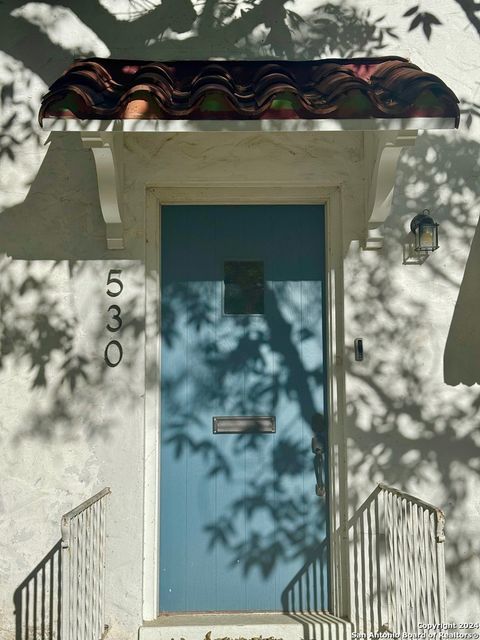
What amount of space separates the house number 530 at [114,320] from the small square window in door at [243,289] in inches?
25.3

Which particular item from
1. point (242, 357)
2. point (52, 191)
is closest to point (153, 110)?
point (52, 191)

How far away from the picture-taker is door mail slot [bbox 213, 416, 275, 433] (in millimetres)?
4160

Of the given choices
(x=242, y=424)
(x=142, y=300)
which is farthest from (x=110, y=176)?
(x=242, y=424)

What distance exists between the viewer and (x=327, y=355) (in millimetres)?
4219

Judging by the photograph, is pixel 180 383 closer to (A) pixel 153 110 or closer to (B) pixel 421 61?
(A) pixel 153 110

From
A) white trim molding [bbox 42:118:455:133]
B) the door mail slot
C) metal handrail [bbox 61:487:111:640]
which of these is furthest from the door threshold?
white trim molding [bbox 42:118:455:133]

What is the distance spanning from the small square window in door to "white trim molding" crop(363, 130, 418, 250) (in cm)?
68

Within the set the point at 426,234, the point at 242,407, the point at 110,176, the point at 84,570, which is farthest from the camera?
the point at 242,407

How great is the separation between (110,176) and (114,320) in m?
0.83

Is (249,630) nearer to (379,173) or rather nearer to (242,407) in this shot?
(242,407)

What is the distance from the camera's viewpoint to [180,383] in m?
4.20

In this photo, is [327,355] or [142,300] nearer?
[142,300]

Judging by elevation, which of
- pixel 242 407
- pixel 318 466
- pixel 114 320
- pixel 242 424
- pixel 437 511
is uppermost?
pixel 114 320

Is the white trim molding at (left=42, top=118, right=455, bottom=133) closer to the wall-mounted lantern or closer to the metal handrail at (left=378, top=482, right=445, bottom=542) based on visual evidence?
the wall-mounted lantern
